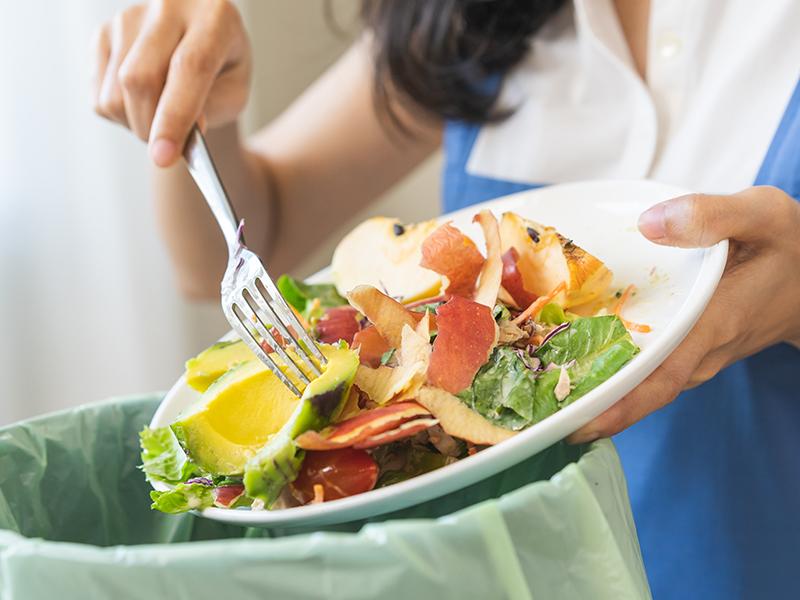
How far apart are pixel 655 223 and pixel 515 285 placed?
102 mm

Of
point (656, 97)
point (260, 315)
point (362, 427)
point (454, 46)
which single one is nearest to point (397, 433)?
point (362, 427)

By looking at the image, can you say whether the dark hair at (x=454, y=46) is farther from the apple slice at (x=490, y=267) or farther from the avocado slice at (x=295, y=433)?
the avocado slice at (x=295, y=433)

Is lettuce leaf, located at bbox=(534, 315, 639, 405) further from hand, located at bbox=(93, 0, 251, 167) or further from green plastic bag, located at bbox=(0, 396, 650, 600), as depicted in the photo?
hand, located at bbox=(93, 0, 251, 167)

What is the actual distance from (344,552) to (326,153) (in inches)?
33.1

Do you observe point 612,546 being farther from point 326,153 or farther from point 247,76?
point 326,153

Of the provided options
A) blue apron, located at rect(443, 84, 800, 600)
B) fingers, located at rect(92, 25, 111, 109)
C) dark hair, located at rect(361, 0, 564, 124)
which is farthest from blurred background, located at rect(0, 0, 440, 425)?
blue apron, located at rect(443, 84, 800, 600)

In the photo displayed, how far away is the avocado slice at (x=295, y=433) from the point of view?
1.37 feet

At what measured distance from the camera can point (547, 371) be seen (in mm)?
463

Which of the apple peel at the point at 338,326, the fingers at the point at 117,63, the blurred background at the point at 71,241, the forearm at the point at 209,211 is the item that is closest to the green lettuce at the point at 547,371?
the apple peel at the point at 338,326

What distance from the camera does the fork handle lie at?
582 mm

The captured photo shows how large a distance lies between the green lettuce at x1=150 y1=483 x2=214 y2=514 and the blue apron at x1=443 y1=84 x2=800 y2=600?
15.5 inches

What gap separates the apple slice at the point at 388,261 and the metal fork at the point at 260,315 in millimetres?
96

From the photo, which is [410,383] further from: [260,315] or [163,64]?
[163,64]

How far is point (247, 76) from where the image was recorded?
0.81 meters
